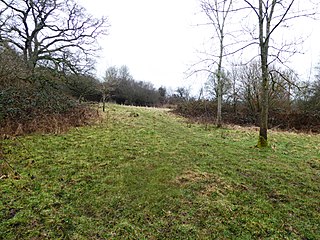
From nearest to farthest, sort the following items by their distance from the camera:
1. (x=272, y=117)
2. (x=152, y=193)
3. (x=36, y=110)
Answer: (x=152, y=193)
(x=36, y=110)
(x=272, y=117)

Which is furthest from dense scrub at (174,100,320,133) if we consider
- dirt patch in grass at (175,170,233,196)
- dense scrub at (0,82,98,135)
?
dirt patch in grass at (175,170,233,196)

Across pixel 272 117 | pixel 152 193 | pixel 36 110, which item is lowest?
pixel 152 193

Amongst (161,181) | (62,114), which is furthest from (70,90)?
(161,181)

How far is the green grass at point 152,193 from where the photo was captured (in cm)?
275

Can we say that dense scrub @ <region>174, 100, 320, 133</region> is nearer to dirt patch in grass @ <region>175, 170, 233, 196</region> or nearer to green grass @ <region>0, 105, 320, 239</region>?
green grass @ <region>0, 105, 320, 239</region>

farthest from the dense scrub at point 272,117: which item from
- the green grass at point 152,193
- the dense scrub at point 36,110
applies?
the green grass at point 152,193

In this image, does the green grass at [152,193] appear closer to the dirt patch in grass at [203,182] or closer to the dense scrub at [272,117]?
the dirt patch in grass at [203,182]

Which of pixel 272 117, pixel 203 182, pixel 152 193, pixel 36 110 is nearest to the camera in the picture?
pixel 152 193

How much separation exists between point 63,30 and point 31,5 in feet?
7.39

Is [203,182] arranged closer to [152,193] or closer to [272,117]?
[152,193]

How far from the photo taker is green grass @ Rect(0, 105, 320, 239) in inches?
108

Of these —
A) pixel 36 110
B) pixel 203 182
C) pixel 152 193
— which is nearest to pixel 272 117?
pixel 203 182

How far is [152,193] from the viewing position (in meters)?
3.72

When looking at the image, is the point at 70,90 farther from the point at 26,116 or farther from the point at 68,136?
the point at 68,136
